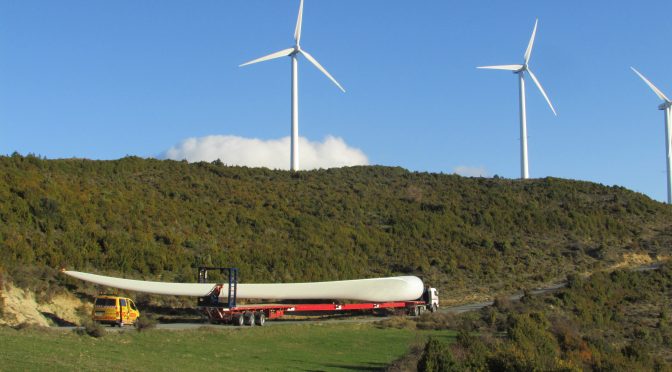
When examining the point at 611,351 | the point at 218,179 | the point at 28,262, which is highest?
the point at 218,179

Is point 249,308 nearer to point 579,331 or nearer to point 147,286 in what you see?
point 147,286

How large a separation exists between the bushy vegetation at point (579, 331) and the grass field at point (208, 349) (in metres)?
3.79

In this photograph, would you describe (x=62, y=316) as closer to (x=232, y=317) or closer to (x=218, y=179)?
(x=232, y=317)

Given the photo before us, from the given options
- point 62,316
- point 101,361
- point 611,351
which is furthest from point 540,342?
point 62,316

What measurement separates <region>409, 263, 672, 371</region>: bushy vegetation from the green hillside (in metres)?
10.9

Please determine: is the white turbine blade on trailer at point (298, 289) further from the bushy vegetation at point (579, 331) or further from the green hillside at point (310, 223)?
the bushy vegetation at point (579, 331)

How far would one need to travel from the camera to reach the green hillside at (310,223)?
154 feet

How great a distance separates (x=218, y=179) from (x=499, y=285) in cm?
3296

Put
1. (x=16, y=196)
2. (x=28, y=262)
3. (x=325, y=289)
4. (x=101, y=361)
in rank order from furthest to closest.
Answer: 1. (x=16, y=196)
2. (x=325, y=289)
3. (x=28, y=262)
4. (x=101, y=361)

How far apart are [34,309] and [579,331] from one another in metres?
24.5

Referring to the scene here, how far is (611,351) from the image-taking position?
28.1 m

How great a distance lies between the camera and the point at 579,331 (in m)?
35.5

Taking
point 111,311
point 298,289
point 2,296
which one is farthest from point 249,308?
point 2,296

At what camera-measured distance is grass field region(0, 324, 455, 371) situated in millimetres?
21078
